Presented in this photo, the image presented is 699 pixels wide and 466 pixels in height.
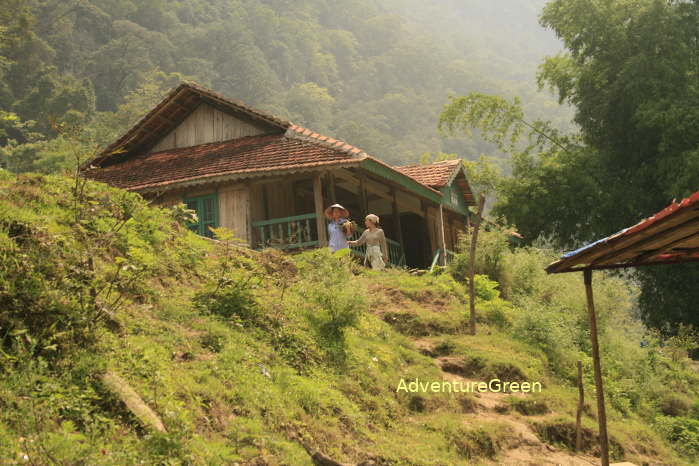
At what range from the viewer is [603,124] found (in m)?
22.7

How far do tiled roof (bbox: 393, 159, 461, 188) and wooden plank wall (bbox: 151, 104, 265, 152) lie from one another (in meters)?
4.46

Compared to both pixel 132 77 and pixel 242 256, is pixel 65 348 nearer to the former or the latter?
pixel 242 256

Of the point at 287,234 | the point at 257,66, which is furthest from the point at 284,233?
the point at 257,66

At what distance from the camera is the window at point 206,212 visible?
Answer: 15.1 m

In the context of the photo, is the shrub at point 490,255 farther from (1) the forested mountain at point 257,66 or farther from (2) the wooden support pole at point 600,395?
(1) the forested mountain at point 257,66

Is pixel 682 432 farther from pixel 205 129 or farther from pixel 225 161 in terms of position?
pixel 205 129

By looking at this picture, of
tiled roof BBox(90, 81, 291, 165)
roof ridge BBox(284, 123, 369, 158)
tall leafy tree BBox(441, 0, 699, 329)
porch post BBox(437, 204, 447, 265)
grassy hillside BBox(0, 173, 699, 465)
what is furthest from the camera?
tall leafy tree BBox(441, 0, 699, 329)

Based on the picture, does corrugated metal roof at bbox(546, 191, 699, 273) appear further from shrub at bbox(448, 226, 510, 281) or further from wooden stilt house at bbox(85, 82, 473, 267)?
wooden stilt house at bbox(85, 82, 473, 267)

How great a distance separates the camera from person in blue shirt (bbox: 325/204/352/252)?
12.9m

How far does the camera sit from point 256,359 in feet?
22.9

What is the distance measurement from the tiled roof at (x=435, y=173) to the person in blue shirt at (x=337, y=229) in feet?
17.4

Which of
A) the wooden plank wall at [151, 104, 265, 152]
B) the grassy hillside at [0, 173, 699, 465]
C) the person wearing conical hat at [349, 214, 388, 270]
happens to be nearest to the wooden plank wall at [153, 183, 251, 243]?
the wooden plank wall at [151, 104, 265, 152]

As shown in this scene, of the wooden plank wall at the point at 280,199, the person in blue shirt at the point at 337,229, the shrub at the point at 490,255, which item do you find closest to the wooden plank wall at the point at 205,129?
the wooden plank wall at the point at 280,199

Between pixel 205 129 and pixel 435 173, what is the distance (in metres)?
6.38
